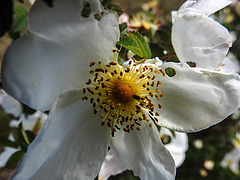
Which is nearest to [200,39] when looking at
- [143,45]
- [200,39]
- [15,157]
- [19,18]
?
[200,39]

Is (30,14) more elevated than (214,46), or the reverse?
(30,14)

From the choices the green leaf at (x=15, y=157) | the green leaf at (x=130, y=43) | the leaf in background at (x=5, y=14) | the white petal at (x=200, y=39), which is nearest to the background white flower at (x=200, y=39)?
the white petal at (x=200, y=39)

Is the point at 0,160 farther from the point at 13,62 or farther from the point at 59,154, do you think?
the point at 13,62

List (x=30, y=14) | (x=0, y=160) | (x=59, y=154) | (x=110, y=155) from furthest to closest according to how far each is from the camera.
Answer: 1. (x=0, y=160)
2. (x=110, y=155)
3. (x=59, y=154)
4. (x=30, y=14)

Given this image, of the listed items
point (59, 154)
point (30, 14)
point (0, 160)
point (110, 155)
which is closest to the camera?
point (30, 14)

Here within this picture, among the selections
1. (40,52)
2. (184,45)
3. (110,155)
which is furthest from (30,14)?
(110,155)

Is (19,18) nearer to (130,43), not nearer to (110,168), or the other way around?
(130,43)

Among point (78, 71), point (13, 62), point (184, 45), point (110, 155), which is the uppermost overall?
point (13, 62)

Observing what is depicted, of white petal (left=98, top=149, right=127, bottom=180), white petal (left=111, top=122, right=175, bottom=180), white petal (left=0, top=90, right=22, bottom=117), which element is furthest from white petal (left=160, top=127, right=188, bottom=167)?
white petal (left=0, top=90, right=22, bottom=117)
